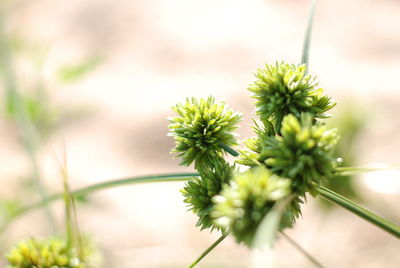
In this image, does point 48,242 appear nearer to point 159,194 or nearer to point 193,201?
point 193,201

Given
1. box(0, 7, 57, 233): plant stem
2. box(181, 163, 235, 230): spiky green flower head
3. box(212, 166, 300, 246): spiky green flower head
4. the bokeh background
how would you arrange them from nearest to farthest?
box(212, 166, 300, 246): spiky green flower head, box(181, 163, 235, 230): spiky green flower head, box(0, 7, 57, 233): plant stem, the bokeh background

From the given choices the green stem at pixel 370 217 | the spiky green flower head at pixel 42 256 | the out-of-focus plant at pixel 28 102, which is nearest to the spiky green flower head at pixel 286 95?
the green stem at pixel 370 217

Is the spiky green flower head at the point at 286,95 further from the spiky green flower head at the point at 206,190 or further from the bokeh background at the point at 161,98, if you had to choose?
the bokeh background at the point at 161,98

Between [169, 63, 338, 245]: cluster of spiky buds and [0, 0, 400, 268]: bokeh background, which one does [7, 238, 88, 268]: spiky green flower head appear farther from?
[0, 0, 400, 268]: bokeh background

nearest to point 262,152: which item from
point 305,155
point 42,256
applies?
point 305,155

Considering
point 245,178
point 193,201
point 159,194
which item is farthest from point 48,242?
point 159,194

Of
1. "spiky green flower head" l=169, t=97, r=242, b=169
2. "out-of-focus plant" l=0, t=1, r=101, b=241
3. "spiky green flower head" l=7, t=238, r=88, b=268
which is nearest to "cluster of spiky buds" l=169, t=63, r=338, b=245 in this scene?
"spiky green flower head" l=169, t=97, r=242, b=169
